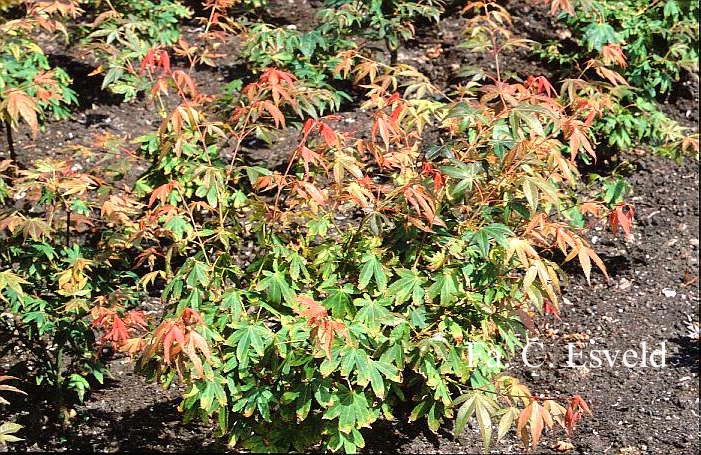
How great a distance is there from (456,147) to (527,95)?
1.11ft

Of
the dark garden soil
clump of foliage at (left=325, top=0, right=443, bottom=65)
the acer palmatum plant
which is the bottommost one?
the dark garden soil

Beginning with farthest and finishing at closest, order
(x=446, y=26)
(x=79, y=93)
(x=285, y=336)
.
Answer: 1. (x=446, y=26)
2. (x=79, y=93)
3. (x=285, y=336)

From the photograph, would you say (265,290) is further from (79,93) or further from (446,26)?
(446,26)

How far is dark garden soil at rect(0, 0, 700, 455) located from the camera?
387 cm

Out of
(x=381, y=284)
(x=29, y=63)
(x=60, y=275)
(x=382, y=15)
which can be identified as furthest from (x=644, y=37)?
(x=60, y=275)

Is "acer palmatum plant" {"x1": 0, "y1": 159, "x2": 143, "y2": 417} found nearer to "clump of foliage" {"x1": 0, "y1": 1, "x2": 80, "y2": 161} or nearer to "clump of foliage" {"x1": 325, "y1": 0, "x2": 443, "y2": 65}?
"clump of foliage" {"x1": 0, "y1": 1, "x2": 80, "y2": 161}

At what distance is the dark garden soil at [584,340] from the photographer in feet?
12.7

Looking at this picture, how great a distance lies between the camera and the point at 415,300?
3084 millimetres

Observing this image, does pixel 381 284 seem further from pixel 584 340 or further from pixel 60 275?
pixel 584 340

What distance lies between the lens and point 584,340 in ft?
15.0

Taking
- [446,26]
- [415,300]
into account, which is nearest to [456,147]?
[415,300]

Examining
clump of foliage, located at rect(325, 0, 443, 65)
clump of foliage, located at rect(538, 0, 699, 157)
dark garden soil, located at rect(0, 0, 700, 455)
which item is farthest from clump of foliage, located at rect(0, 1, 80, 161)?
clump of foliage, located at rect(538, 0, 699, 157)

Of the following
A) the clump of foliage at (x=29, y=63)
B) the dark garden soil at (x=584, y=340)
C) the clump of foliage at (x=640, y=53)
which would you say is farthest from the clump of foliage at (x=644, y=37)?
the clump of foliage at (x=29, y=63)

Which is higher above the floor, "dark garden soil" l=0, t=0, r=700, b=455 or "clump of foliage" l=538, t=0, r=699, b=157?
"clump of foliage" l=538, t=0, r=699, b=157
